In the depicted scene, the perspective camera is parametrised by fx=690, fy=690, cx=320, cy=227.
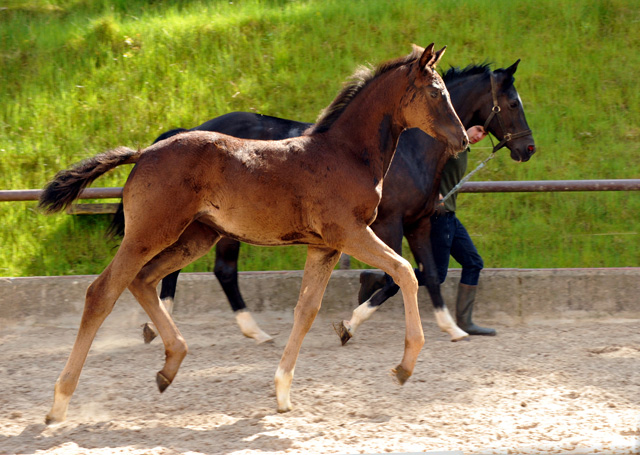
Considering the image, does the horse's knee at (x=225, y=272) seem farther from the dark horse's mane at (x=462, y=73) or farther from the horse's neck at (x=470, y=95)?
the dark horse's mane at (x=462, y=73)

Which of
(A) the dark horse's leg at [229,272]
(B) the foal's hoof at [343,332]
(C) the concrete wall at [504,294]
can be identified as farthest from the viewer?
(C) the concrete wall at [504,294]

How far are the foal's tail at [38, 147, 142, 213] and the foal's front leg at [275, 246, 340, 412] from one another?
1.18 metres

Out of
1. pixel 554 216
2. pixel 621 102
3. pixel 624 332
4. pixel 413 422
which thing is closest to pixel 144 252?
pixel 413 422

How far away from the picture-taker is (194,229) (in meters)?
4.09

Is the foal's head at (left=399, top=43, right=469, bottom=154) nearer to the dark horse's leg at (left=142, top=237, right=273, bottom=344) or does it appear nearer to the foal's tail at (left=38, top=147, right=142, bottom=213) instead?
the foal's tail at (left=38, top=147, right=142, bottom=213)

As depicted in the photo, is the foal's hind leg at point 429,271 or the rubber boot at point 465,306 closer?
the foal's hind leg at point 429,271

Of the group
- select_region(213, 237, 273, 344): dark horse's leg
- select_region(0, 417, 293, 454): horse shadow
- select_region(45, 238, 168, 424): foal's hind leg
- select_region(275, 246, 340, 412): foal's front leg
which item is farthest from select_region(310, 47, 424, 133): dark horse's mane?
select_region(213, 237, 273, 344): dark horse's leg

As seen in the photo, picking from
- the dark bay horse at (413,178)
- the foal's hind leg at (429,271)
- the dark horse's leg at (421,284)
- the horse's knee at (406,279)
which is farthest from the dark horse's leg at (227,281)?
the horse's knee at (406,279)

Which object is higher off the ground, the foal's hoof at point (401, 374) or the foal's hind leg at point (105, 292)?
the foal's hind leg at point (105, 292)

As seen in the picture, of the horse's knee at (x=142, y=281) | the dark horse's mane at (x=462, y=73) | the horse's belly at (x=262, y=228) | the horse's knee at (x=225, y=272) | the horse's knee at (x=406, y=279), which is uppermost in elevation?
the dark horse's mane at (x=462, y=73)

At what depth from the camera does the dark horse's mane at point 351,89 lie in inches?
158

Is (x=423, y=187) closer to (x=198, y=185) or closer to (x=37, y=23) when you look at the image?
(x=198, y=185)

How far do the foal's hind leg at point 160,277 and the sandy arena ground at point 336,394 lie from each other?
10.4 inches

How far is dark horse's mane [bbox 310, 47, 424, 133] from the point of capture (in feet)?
13.1
